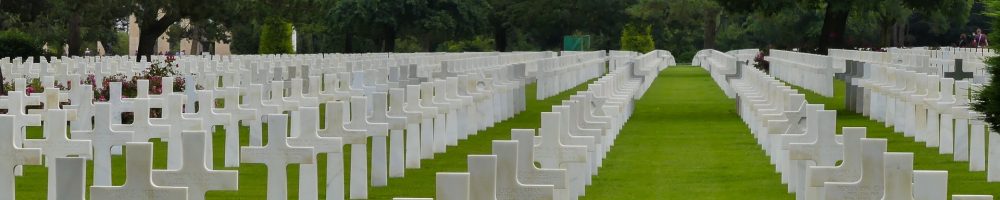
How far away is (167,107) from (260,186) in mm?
1155

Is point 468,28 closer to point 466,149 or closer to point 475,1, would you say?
point 475,1

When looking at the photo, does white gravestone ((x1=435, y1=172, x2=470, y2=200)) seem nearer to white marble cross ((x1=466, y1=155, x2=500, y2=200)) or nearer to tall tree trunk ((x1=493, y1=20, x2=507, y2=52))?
white marble cross ((x1=466, y1=155, x2=500, y2=200))

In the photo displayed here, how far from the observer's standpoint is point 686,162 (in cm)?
1692

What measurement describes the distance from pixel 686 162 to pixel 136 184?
859 centimetres

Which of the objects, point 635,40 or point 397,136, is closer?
point 397,136

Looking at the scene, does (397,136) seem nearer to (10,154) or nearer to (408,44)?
(10,154)

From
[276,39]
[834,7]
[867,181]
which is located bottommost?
[276,39]

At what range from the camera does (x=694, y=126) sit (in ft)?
78.7

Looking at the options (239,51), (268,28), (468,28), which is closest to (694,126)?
(268,28)

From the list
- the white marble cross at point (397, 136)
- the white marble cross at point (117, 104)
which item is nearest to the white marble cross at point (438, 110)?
the white marble cross at point (397, 136)

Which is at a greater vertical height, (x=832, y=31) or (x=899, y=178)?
(x=832, y=31)

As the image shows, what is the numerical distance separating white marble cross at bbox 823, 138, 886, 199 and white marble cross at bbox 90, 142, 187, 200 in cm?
296

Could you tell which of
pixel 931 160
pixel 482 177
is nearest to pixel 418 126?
pixel 931 160

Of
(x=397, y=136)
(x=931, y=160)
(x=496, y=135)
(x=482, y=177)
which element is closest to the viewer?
(x=482, y=177)
